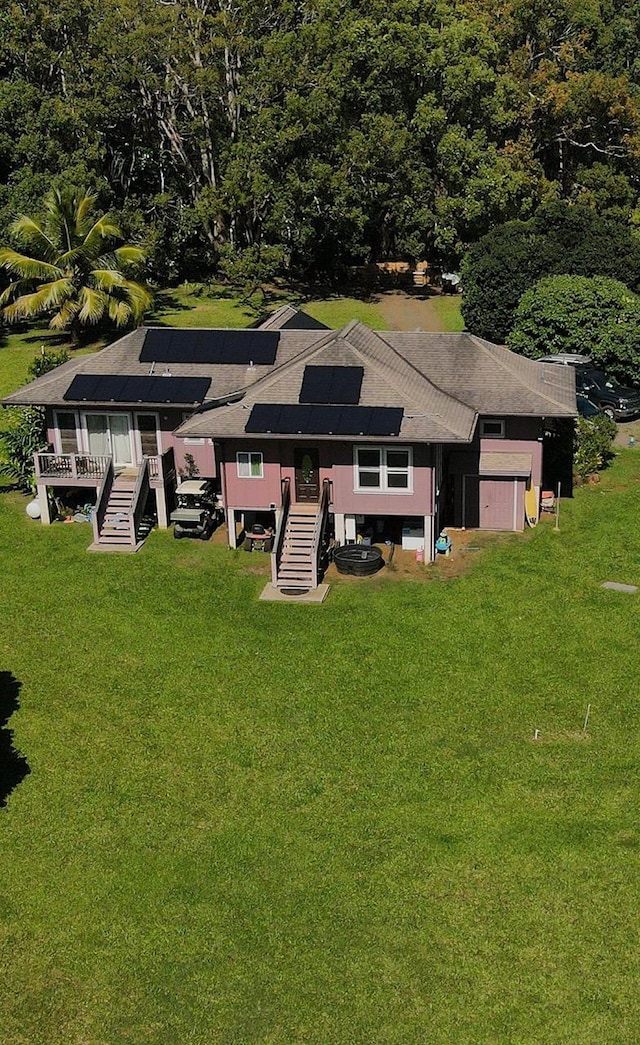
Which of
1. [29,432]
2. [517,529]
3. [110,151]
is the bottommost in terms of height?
[517,529]

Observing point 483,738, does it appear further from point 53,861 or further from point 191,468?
point 191,468

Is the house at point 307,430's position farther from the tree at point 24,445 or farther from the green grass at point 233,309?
the green grass at point 233,309

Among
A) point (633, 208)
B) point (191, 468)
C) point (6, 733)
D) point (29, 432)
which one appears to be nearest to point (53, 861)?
point (6, 733)

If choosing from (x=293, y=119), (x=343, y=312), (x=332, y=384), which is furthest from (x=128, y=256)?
(x=332, y=384)

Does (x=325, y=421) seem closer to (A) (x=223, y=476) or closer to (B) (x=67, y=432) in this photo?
(A) (x=223, y=476)

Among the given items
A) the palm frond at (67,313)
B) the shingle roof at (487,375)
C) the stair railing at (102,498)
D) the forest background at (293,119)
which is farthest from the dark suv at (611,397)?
the palm frond at (67,313)

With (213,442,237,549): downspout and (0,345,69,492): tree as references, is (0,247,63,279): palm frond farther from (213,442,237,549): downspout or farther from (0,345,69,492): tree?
(213,442,237,549): downspout
